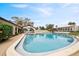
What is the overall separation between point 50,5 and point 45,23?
0.70m

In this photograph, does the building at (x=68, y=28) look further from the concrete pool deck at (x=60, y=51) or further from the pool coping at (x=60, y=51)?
the concrete pool deck at (x=60, y=51)

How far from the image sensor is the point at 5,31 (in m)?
5.52

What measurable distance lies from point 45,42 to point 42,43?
0.14 meters

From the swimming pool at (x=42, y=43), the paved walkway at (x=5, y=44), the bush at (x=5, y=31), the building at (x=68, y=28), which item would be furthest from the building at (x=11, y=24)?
the building at (x=68, y=28)

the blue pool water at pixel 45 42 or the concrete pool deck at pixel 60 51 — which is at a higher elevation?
the blue pool water at pixel 45 42

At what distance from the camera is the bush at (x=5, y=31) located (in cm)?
534

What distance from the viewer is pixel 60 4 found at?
5359 mm

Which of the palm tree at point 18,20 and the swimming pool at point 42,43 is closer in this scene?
the swimming pool at point 42,43

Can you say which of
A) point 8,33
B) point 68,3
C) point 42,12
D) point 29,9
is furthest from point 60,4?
point 8,33

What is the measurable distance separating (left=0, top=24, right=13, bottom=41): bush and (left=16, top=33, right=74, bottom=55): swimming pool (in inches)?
21.8

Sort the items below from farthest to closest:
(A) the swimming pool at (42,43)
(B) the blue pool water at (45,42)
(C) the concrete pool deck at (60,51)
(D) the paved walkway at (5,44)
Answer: (B) the blue pool water at (45,42) → (A) the swimming pool at (42,43) → (D) the paved walkway at (5,44) → (C) the concrete pool deck at (60,51)

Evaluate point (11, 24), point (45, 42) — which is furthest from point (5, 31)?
point (45, 42)

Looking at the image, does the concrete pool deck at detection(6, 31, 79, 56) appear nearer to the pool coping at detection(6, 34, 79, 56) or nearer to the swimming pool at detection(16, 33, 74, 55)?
the pool coping at detection(6, 34, 79, 56)

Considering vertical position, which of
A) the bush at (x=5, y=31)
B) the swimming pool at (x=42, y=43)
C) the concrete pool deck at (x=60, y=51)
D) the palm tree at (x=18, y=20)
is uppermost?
the palm tree at (x=18, y=20)
